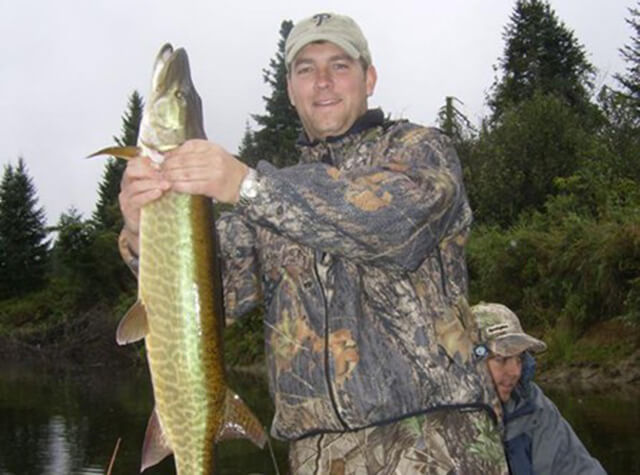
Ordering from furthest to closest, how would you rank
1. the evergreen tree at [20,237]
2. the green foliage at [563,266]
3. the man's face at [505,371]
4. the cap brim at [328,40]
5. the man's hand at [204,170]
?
the evergreen tree at [20,237], the green foliage at [563,266], the man's face at [505,371], the cap brim at [328,40], the man's hand at [204,170]

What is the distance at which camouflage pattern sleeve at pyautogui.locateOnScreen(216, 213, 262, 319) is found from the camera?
3.43 m

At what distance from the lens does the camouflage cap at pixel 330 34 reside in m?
3.39

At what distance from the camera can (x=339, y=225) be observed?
9.18ft

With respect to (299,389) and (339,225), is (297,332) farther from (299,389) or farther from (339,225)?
(339,225)

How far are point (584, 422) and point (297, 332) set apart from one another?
49.1 ft

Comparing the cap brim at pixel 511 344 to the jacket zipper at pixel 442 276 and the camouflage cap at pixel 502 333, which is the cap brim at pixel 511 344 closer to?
the camouflage cap at pixel 502 333

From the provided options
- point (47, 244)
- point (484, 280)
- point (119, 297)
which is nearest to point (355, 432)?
point (484, 280)

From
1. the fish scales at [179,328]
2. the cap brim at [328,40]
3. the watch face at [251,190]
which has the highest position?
the cap brim at [328,40]

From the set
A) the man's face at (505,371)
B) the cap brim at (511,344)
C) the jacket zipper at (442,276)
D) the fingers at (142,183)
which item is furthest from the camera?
the man's face at (505,371)

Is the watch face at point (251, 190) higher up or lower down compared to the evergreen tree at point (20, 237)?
lower down

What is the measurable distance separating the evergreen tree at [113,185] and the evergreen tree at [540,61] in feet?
81.2

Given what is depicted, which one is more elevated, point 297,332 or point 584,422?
point 297,332

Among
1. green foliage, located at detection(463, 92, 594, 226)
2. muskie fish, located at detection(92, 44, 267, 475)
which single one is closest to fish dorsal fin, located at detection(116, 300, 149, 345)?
muskie fish, located at detection(92, 44, 267, 475)

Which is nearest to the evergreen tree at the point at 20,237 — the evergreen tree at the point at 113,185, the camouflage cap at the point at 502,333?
the evergreen tree at the point at 113,185
